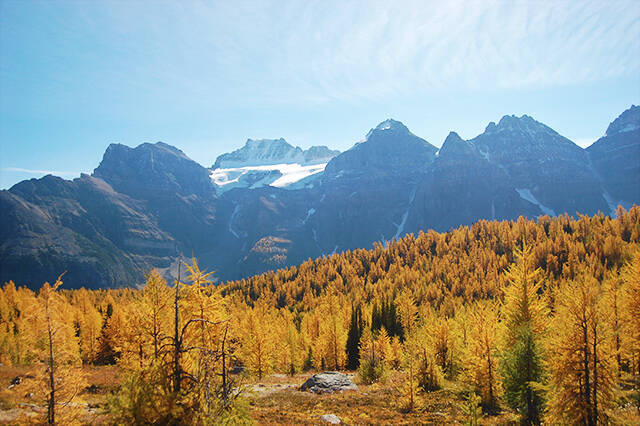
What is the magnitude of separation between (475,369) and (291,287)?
13578cm

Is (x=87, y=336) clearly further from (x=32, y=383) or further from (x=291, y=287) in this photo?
(x=291, y=287)

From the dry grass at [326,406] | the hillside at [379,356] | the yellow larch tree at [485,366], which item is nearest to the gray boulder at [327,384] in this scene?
the dry grass at [326,406]

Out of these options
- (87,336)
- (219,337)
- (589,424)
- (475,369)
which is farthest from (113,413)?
(87,336)

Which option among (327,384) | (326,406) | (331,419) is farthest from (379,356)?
(331,419)

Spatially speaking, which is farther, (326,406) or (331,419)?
(326,406)

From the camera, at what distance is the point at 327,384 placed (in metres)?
40.7

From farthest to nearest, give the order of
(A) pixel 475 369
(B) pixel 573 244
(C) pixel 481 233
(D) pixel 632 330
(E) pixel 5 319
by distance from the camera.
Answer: (C) pixel 481 233, (B) pixel 573 244, (E) pixel 5 319, (A) pixel 475 369, (D) pixel 632 330

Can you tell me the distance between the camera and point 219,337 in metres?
20.3

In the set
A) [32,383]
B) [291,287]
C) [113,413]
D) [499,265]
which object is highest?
[113,413]

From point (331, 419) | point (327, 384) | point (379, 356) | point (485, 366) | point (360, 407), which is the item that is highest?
point (485, 366)

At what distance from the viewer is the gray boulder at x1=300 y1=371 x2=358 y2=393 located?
129 feet

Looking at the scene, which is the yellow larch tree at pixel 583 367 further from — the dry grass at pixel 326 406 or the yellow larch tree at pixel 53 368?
the yellow larch tree at pixel 53 368

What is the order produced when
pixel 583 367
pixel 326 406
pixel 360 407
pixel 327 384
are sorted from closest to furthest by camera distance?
pixel 583 367, pixel 360 407, pixel 326 406, pixel 327 384

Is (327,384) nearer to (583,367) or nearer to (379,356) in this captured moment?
(379,356)
